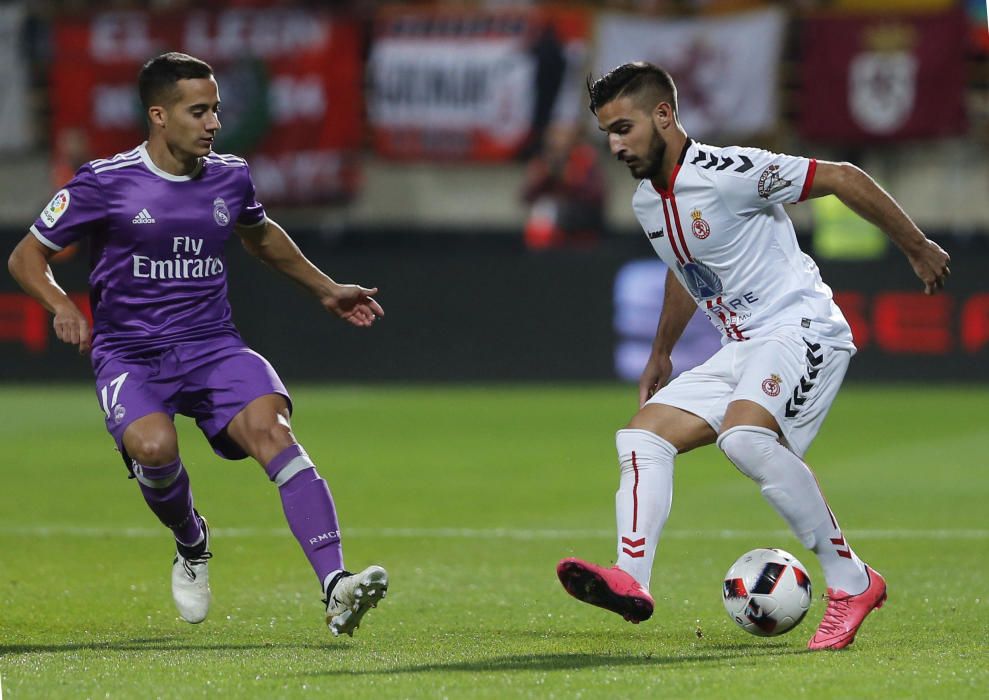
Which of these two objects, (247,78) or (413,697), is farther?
(247,78)

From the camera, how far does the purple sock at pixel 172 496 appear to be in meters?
6.07

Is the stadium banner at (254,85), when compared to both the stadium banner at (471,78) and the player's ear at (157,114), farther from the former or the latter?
the player's ear at (157,114)

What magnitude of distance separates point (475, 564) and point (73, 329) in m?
2.75

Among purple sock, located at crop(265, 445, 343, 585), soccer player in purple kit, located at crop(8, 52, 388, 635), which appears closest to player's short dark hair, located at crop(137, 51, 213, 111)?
soccer player in purple kit, located at crop(8, 52, 388, 635)

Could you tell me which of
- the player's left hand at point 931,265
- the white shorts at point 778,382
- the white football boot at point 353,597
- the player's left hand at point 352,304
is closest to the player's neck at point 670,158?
the white shorts at point 778,382

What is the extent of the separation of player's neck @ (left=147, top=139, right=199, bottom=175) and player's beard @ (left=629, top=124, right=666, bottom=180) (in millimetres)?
1539

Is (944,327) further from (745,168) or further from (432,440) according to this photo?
(745,168)

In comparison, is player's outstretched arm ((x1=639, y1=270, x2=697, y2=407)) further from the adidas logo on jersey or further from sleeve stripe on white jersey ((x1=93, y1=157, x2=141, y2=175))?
sleeve stripe on white jersey ((x1=93, y1=157, x2=141, y2=175))

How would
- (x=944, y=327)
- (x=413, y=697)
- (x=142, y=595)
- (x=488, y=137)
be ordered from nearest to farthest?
→ (x=413, y=697) → (x=142, y=595) → (x=944, y=327) → (x=488, y=137)

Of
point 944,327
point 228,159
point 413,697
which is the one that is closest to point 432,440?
point 944,327

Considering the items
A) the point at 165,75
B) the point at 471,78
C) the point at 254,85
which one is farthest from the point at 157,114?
the point at 254,85

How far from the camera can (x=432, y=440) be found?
1326cm

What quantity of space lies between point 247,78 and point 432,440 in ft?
27.0

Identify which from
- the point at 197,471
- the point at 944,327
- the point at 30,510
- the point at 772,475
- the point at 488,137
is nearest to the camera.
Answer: the point at 772,475
